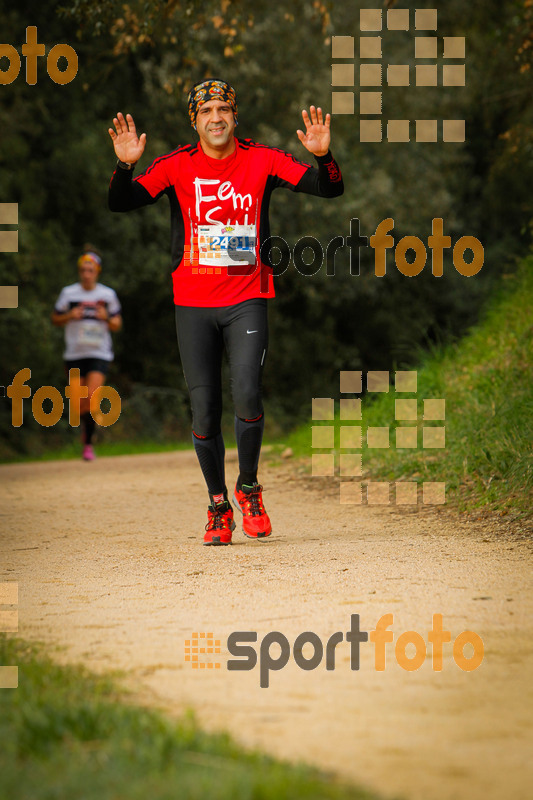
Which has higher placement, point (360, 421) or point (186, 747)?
point (360, 421)

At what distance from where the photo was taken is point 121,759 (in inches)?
95.4

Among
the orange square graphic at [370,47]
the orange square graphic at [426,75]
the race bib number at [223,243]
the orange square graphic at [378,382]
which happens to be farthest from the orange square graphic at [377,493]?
the orange square graphic at [426,75]

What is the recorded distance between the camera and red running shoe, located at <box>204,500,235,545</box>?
227 inches

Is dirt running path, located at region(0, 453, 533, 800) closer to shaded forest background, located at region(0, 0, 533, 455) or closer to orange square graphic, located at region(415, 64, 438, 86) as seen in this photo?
shaded forest background, located at region(0, 0, 533, 455)

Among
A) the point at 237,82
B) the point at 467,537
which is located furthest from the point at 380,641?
the point at 237,82

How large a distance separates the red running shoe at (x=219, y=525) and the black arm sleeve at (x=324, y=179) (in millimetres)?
1813

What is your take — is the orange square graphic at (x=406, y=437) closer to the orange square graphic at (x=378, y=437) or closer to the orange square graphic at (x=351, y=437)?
the orange square graphic at (x=378, y=437)

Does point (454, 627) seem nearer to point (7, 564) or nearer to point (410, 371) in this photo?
point (7, 564)

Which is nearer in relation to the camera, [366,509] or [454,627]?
[454,627]

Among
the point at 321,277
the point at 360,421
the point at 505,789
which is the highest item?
the point at 321,277

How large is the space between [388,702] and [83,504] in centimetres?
536

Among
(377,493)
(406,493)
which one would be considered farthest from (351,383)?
(406,493)

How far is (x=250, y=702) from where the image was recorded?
299cm

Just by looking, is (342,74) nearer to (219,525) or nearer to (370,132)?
(370,132)
